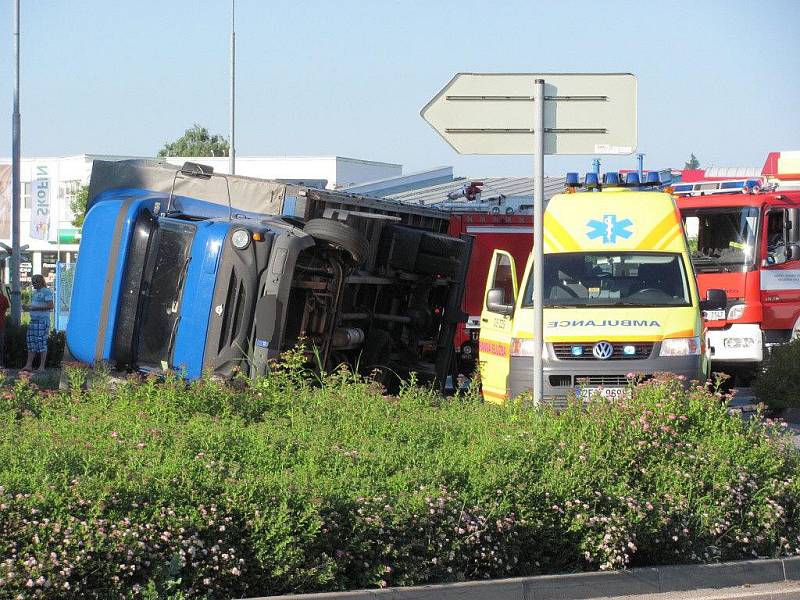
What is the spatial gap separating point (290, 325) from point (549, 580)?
5.91 meters

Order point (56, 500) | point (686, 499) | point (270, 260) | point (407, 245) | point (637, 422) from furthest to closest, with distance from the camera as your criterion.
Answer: point (407, 245) → point (270, 260) → point (637, 422) → point (686, 499) → point (56, 500)

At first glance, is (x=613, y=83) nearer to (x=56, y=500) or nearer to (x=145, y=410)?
(x=145, y=410)

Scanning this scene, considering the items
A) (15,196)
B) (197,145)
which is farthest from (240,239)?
(197,145)

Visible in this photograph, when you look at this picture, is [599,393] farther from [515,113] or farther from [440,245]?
[440,245]

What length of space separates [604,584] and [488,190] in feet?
70.5

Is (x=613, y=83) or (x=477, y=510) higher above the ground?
(x=613, y=83)

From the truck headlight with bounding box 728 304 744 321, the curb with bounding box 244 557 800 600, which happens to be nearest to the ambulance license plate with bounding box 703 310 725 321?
the truck headlight with bounding box 728 304 744 321

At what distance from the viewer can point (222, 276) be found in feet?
39.2

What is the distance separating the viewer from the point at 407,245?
14.9 meters

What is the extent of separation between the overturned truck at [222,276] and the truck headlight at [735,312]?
5925 mm

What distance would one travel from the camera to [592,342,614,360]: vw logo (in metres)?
12.2

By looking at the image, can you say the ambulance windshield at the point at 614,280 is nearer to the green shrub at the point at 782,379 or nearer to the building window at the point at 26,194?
the green shrub at the point at 782,379

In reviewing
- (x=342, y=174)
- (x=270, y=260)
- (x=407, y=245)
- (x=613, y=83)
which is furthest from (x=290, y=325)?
(x=342, y=174)

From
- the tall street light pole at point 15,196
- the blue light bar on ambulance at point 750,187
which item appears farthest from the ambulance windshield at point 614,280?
the tall street light pole at point 15,196
